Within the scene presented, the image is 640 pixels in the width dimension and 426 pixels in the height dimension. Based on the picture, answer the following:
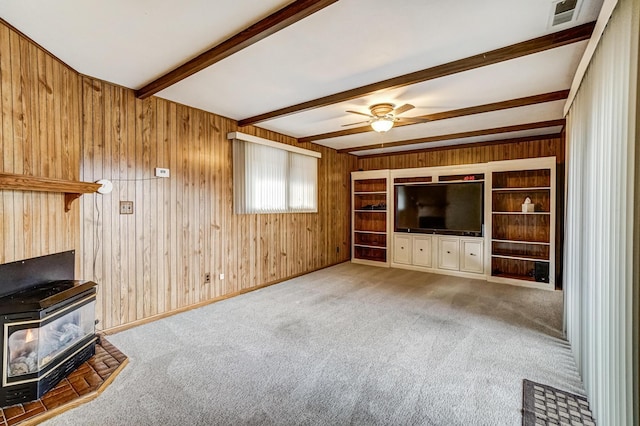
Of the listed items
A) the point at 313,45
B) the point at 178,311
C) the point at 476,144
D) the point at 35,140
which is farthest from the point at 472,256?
the point at 35,140

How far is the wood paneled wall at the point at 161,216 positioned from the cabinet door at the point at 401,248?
2.77 m

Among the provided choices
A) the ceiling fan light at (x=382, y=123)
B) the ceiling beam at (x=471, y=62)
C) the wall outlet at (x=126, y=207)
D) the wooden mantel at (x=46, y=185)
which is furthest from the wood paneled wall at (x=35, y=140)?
the ceiling fan light at (x=382, y=123)

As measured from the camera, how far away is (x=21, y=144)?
2260mm

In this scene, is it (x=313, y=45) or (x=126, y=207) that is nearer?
(x=313, y=45)

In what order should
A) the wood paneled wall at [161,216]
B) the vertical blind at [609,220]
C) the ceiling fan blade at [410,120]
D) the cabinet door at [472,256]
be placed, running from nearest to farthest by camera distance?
the vertical blind at [609,220], the wood paneled wall at [161,216], the ceiling fan blade at [410,120], the cabinet door at [472,256]

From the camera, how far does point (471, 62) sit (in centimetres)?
255

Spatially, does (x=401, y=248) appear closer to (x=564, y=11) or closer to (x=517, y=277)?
(x=517, y=277)

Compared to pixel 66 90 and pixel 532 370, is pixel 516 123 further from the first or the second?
pixel 66 90

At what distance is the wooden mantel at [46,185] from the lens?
1.94 m

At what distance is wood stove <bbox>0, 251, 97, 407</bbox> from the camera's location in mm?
1972

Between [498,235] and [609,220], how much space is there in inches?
171

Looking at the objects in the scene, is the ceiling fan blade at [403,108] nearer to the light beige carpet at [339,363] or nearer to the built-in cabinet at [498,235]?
the light beige carpet at [339,363]

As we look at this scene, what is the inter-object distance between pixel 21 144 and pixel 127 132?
1104 millimetres

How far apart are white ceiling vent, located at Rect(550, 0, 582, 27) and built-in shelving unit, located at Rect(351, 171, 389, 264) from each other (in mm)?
4681
